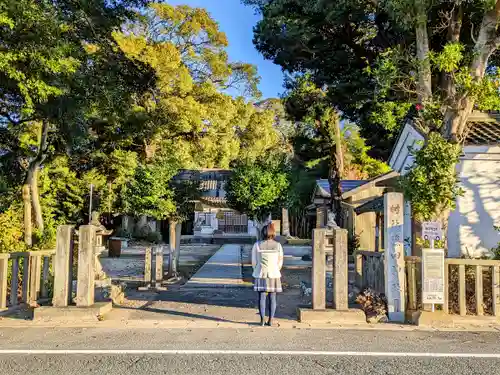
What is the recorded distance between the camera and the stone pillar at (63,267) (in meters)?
7.66

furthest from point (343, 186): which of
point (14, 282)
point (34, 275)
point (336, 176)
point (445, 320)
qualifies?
point (14, 282)

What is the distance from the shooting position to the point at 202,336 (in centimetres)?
648

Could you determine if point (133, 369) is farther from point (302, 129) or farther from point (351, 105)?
point (302, 129)

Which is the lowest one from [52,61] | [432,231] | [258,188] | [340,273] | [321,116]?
[340,273]

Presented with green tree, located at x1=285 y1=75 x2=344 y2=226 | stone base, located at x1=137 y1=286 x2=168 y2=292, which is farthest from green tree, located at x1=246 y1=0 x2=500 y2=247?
stone base, located at x1=137 y1=286 x2=168 y2=292

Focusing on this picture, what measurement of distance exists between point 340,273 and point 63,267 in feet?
15.0

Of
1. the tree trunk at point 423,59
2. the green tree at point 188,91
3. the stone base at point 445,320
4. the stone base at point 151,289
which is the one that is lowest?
the stone base at point 151,289

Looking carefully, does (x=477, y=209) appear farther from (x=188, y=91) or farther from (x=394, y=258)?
(x=188, y=91)

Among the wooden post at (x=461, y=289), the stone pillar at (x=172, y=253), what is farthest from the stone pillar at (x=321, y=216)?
the wooden post at (x=461, y=289)

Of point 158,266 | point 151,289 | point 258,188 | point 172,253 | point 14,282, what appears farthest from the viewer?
point 258,188

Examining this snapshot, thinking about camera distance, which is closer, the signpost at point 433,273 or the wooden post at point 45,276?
the signpost at point 433,273

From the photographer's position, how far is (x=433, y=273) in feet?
24.1

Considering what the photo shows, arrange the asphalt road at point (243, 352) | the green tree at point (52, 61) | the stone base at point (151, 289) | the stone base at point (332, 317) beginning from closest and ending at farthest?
the asphalt road at point (243, 352), the stone base at point (332, 317), the green tree at point (52, 61), the stone base at point (151, 289)

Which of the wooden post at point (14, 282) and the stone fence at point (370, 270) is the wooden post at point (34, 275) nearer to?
the wooden post at point (14, 282)
